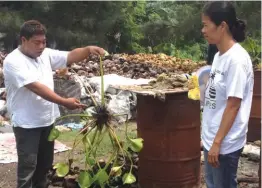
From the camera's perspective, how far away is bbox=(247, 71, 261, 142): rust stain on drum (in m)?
6.15

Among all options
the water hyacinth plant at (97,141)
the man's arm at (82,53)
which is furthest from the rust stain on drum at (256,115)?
the man's arm at (82,53)

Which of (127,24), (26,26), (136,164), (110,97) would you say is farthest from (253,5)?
(127,24)

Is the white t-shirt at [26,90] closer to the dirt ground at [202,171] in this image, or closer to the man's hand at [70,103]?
the man's hand at [70,103]

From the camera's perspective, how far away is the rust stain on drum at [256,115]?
20.2 ft

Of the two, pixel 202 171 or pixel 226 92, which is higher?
pixel 226 92

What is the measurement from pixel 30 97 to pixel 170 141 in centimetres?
132

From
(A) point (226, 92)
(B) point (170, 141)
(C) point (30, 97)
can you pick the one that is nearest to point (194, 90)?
(A) point (226, 92)

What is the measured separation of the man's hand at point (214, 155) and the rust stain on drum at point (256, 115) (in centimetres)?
349

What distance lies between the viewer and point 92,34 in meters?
20.0

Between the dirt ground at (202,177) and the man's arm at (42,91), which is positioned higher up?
the man's arm at (42,91)

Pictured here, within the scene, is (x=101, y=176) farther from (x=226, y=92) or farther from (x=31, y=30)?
(x=226, y=92)

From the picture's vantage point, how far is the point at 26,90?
12.7 ft

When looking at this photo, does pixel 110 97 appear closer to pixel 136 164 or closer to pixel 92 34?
pixel 136 164

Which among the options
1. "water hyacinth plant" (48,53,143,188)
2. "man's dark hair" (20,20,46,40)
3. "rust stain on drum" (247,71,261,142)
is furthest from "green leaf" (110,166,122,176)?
"rust stain on drum" (247,71,261,142)
